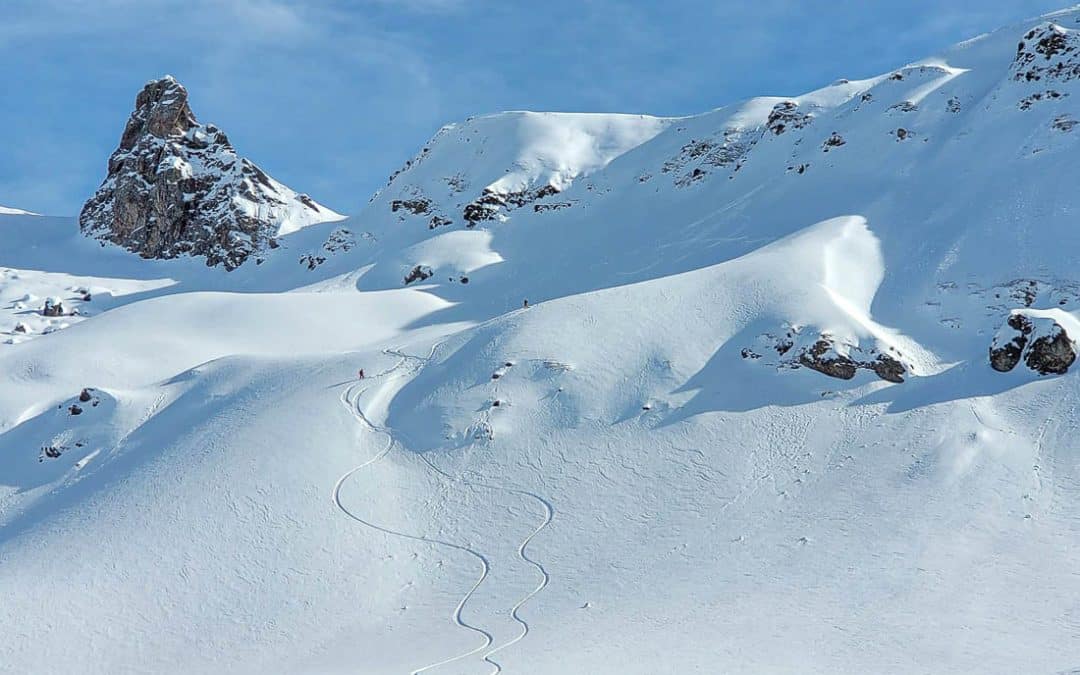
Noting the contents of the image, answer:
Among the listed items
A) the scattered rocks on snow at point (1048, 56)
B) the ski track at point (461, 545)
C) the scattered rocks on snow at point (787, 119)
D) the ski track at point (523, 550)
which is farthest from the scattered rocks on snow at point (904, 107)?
the ski track at point (523, 550)

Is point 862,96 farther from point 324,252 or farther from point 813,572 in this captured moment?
point 813,572

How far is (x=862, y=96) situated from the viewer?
218 ft

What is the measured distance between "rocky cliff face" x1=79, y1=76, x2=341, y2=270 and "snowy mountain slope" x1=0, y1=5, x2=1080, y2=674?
1301 inches

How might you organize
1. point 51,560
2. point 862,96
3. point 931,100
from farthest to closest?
point 862,96
point 931,100
point 51,560

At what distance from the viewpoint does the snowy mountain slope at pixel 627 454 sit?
23312mm

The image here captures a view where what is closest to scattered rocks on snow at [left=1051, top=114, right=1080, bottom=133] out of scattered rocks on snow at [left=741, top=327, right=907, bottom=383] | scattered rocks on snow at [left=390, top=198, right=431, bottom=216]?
scattered rocks on snow at [left=741, top=327, right=907, bottom=383]

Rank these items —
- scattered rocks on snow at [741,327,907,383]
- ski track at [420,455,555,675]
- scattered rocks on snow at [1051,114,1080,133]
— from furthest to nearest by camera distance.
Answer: scattered rocks on snow at [1051,114,1080,133] < scattered rocks on snow at [741,327,907,383] < ski track at [420,455,555,675]

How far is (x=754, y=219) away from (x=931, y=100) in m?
16.2

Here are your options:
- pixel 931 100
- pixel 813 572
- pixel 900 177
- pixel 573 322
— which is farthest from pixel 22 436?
pixel 931 100

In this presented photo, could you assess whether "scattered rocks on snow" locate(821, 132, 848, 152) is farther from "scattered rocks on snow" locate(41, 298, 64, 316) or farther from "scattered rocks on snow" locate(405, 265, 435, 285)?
"scattered rocks on snow" locate(41, 298, 64, 316)

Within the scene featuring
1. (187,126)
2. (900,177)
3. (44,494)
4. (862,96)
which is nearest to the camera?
(44,494)

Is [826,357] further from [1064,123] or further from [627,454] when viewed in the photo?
[1064,123]

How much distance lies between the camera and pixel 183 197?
91438 mm

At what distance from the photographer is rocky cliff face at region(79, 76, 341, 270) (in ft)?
285
